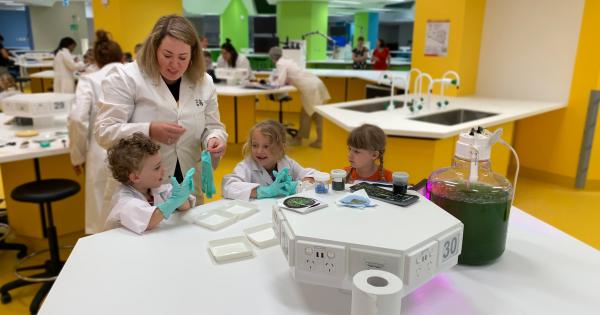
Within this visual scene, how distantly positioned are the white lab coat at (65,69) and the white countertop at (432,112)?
519cm

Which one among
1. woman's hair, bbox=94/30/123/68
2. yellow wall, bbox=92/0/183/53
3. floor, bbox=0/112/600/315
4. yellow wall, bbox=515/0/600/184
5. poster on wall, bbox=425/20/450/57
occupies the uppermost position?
yellow wall, bbox=92/0/183/53

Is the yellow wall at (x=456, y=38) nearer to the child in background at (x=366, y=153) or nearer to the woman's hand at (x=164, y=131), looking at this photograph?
the child in background at (x=366, y=153)

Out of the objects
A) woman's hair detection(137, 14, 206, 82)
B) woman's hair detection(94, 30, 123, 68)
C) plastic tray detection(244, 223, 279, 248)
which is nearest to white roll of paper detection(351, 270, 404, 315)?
plastic tray detection(244, 223, 279, 248)

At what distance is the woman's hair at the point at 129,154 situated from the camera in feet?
4.83

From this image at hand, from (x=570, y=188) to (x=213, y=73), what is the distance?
15.1 ft

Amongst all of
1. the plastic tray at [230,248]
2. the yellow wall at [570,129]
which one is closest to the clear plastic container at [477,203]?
the plastic tray at [230,248]

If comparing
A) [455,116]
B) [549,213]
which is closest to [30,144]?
[455,116]

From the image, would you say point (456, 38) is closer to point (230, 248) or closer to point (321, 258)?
point (230, 248)

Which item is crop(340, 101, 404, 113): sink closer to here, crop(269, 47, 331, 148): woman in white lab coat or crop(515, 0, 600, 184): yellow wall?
crop(515, 0, 600, 184): yellow wall

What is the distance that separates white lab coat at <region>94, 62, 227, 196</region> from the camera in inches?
67.7

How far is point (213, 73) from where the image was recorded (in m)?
6.12

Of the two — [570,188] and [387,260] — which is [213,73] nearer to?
[570,188]

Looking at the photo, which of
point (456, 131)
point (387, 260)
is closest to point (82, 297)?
point (387, 260)

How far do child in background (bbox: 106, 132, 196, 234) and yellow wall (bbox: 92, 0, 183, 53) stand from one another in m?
5.52
